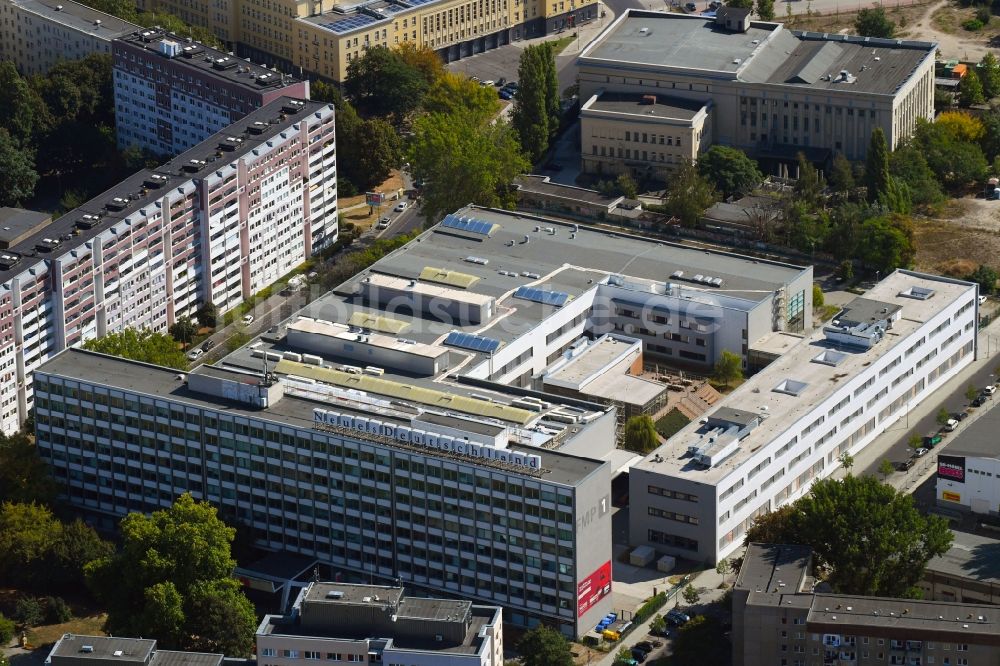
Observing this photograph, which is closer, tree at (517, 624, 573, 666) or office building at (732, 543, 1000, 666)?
office building at (732, 543, 1000, 666)

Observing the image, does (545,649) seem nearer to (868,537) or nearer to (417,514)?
(417,514)

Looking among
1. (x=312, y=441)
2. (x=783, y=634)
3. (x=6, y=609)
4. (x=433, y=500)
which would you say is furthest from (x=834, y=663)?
(x=6, y=609)

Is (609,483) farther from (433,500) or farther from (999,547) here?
(999,547)

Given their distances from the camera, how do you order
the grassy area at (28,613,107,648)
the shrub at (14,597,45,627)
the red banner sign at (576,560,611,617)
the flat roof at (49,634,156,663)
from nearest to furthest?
the flat roof at (49,634,156,663), the red banner sign at (576,560,611,617), the grassy area at (28,613,107,648), the shrub at (14,597,45,627)

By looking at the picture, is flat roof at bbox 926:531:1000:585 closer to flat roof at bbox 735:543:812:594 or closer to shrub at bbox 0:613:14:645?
flat roof at bbox 735:543:812:594

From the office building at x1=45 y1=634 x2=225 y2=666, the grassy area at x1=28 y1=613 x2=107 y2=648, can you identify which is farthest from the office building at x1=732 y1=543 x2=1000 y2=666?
the grassy area at x1=28 y1=613 x2=107 y2=648

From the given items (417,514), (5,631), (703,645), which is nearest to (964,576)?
(703,645)
